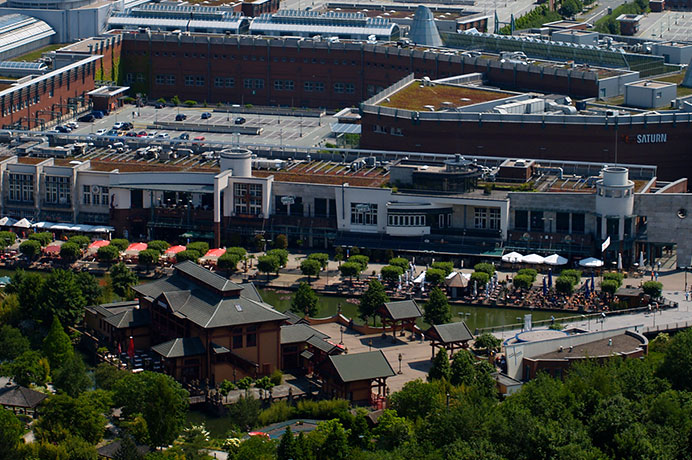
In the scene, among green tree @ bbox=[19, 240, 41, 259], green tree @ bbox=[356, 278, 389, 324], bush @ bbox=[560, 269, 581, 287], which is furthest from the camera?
green tree @ bbox=[19, 240, 41, 259]

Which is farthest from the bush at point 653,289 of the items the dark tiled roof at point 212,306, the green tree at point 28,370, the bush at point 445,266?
the green tree at point 28,370

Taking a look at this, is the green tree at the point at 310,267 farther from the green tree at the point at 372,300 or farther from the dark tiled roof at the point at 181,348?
the dark tiled roof at the point at 181,348

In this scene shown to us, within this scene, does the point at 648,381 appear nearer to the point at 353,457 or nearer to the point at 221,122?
the point at 353,457

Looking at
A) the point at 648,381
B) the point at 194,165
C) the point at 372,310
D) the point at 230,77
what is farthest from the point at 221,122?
the point at 648,381

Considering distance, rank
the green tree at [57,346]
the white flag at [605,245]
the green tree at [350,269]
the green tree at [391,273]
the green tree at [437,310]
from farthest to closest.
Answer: the white flag at [605,245]
the green tree at [350,269]
the green tree at [391,273]
the green tree at [437,310]
the green tree at [57,346]

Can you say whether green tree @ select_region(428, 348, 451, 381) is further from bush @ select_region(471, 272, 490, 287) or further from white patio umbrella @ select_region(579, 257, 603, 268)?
white patio umbrella @ select_region(579, 257, 603, 268)

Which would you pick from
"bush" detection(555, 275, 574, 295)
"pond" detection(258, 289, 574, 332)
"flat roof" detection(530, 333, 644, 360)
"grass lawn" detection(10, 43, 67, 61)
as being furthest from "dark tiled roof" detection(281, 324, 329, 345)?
"grass lawn" detection(10, 43, 67, 61)

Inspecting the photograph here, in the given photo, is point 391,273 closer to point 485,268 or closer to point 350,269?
point 350,269

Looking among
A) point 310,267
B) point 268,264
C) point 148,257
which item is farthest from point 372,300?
point 148,257
